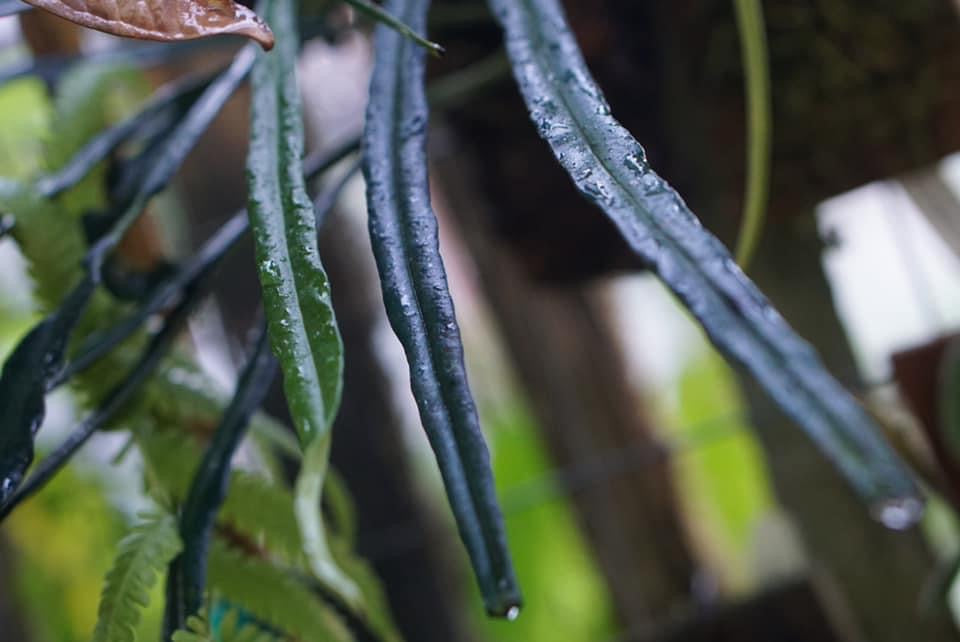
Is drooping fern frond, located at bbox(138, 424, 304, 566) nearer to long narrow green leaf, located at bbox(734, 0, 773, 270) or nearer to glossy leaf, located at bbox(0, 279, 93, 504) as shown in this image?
glossy leaf, located at bbox(0, 279, 93, 504)

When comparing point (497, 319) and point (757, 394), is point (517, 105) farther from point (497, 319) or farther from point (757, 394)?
point (497, 319)

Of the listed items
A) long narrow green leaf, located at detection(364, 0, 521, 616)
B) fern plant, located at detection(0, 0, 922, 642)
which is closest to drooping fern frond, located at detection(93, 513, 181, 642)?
fern plant, located at detection(0, 0, 922, 642)

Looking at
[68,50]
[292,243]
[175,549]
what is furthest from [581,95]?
[68,50]

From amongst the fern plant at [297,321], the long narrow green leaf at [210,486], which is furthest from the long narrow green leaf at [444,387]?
the long narrow green leaf at [210,486]

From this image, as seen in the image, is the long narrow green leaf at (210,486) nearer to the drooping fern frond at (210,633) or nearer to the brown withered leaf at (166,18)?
the drooping fern frond at (210,633)

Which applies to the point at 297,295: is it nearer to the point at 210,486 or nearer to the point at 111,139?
the point at 210,486

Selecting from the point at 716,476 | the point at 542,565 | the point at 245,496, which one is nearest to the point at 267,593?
the point at 245,496
